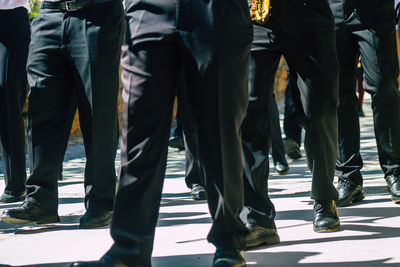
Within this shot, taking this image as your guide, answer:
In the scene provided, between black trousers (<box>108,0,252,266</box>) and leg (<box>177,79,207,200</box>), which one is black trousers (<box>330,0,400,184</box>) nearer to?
leg (<box>177,79,207,200</box>)

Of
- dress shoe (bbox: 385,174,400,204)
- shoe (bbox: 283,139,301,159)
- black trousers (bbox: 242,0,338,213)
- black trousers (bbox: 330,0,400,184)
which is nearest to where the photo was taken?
black trousers (bbox: 242,0,338,213)

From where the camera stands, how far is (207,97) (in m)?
3.39

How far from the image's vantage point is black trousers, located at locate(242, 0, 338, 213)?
4.18 metres

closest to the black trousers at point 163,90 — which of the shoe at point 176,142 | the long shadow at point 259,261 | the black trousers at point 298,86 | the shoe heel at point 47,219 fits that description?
the long shadow at point 259,261

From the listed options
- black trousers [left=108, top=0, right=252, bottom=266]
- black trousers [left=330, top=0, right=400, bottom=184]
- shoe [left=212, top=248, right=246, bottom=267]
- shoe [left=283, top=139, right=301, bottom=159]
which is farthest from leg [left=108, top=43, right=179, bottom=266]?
shoe [left=283, top=139, right=301, bottom=159]

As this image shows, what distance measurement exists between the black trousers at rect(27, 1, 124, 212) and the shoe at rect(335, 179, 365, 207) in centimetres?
145

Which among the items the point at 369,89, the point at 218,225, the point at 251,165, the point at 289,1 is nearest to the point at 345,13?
the point at 369,89

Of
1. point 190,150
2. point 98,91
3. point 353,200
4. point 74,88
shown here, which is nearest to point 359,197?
point 353,200

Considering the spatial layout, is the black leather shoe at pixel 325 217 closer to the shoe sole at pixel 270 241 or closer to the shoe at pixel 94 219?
the shoe sole at pixel 270 241

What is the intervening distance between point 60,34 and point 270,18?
1.21 metres

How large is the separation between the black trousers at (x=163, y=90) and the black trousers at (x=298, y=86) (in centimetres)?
76

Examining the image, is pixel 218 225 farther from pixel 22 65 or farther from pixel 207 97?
pixel 22 65

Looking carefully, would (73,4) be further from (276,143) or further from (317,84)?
(276,143)

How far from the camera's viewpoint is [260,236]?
13.3 ft
